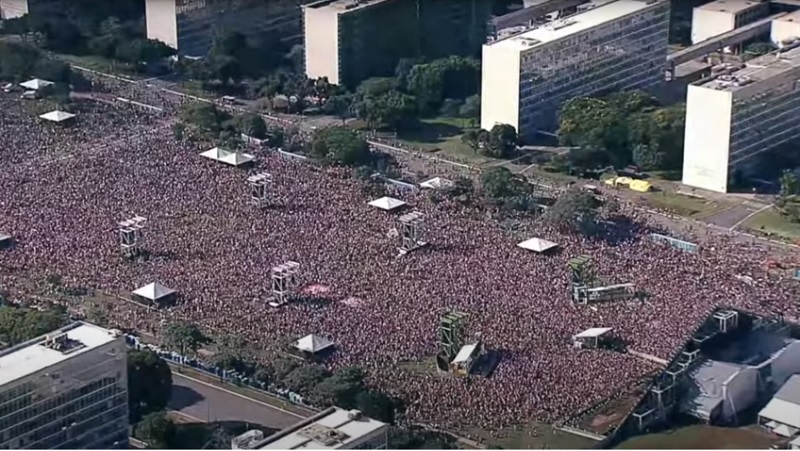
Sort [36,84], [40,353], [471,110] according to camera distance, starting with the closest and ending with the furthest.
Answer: [40,353], [471,110], [36,84]

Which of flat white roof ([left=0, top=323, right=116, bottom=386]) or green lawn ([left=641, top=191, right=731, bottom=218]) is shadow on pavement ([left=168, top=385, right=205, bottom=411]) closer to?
flat white roof ([left=0, top=323, right=116, bottom=386])

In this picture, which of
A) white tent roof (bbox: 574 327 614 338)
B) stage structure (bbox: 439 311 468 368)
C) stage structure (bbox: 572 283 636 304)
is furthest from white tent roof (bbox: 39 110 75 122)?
white tent roof (bbox: 574 327 614 338)

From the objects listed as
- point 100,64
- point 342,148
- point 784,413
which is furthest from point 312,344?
point 100,64

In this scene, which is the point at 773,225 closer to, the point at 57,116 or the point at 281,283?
the point at 281,283

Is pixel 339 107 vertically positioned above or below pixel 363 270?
above

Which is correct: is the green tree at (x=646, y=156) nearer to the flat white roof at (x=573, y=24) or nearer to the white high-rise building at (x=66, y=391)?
the flat white roof at (x=573, y=24)

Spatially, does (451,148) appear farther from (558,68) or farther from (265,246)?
(265,246)

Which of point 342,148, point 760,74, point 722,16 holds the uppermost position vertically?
point 760,74
